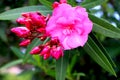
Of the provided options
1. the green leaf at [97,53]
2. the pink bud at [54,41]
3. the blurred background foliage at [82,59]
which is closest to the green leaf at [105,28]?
the green leaf at [97,53]

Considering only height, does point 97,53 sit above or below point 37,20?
below

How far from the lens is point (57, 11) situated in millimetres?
1432

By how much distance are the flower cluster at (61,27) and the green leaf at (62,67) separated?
141 mm

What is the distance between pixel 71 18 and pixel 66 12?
0.10 ft

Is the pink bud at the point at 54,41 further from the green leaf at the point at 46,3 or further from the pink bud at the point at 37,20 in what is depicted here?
the green leaf at the point at 46,3

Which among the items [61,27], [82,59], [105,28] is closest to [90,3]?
[105,28]

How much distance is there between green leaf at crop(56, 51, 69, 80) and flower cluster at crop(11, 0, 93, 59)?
0.14 metres

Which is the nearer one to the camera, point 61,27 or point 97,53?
point 61,27

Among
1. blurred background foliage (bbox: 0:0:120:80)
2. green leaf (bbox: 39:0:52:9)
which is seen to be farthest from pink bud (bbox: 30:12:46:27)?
blurred background foliage (bbox: 0:0:120:80)

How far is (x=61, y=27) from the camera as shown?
4.83 feet

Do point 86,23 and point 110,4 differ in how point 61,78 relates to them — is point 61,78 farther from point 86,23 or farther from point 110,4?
point 110,4

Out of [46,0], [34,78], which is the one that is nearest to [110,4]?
[34,78]

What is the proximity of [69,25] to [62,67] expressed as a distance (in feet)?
0.87

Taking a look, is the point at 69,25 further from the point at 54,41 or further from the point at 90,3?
the point at 90,3
